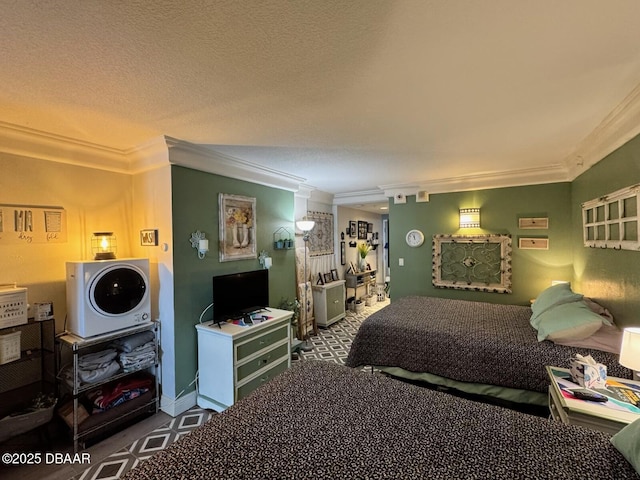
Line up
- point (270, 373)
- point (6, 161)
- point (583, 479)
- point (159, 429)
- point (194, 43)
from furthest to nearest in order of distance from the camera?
point (270, 373)
point (159, 429)
point (6, 161)
point (194, 43)
point (583, 479)

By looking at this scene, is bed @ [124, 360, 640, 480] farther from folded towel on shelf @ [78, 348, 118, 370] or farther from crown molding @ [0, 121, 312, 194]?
crown molding @ [0, 121, 312, 194]

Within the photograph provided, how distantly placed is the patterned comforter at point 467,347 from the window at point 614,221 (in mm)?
866

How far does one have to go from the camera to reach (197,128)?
7.09 feet

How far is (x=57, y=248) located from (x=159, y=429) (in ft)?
5.78

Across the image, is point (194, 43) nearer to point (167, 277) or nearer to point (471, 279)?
point (167, 277)

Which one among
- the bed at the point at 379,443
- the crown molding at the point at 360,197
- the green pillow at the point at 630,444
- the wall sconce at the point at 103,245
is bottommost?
the bed at the point at 379,443

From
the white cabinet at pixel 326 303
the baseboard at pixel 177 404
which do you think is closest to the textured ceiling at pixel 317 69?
the baseboard at pixel 177 404

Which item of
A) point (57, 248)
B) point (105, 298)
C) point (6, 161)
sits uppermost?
point (6, 161)

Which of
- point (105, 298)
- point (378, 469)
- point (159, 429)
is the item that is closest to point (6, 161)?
point (105, 298)

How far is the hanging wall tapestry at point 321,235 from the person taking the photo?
4.92m

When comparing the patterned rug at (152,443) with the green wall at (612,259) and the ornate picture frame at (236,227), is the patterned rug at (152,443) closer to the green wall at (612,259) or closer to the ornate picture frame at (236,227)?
the ornate picture frame at (236,227)

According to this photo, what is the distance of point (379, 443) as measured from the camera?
1.13 metres

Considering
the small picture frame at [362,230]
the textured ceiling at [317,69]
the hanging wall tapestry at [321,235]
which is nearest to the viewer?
the textured ceiling at [317,69]

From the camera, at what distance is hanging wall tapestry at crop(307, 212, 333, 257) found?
4921 millimetres
